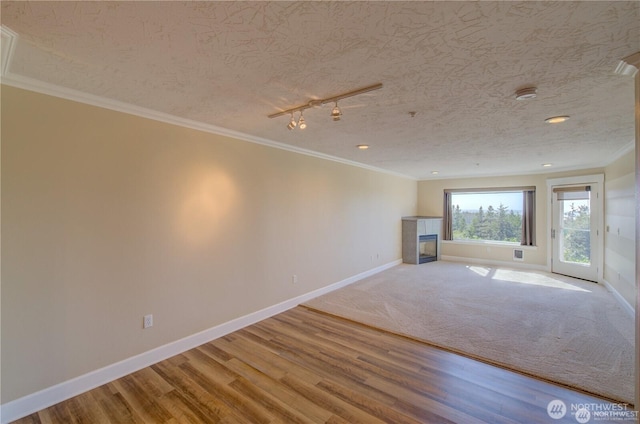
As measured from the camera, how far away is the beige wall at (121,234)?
1.95 meters

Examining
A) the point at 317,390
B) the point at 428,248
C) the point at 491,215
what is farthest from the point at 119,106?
the point at 491,215

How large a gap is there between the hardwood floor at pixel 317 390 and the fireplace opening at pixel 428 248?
4692 mm

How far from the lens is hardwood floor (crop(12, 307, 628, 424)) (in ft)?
6.38

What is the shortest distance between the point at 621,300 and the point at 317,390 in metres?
4.93

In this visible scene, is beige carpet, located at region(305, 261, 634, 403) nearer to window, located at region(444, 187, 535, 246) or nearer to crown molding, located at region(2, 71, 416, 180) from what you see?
window, located at region(444, 187, 535, 246)

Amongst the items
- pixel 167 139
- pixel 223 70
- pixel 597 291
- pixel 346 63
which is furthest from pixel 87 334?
pixel 597 291

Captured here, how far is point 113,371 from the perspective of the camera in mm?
2352

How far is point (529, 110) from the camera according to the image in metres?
2.46

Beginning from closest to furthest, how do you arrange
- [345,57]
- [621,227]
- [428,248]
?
[345,57], [621,227], [428,248]

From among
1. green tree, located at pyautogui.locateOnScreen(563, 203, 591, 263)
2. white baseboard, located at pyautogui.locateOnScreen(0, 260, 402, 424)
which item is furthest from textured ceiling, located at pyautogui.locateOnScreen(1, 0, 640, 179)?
green tree, located at pyautogui.locateOnScreen(563, 203, 591, 263)

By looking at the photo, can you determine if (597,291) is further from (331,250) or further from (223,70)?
(223,70)

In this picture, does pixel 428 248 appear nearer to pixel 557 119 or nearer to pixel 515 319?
pixel 515 319

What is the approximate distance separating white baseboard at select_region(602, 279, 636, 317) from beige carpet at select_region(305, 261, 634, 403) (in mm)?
83

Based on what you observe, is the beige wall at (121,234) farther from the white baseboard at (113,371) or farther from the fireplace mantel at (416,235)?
the fireplace mantel at (416,235)
